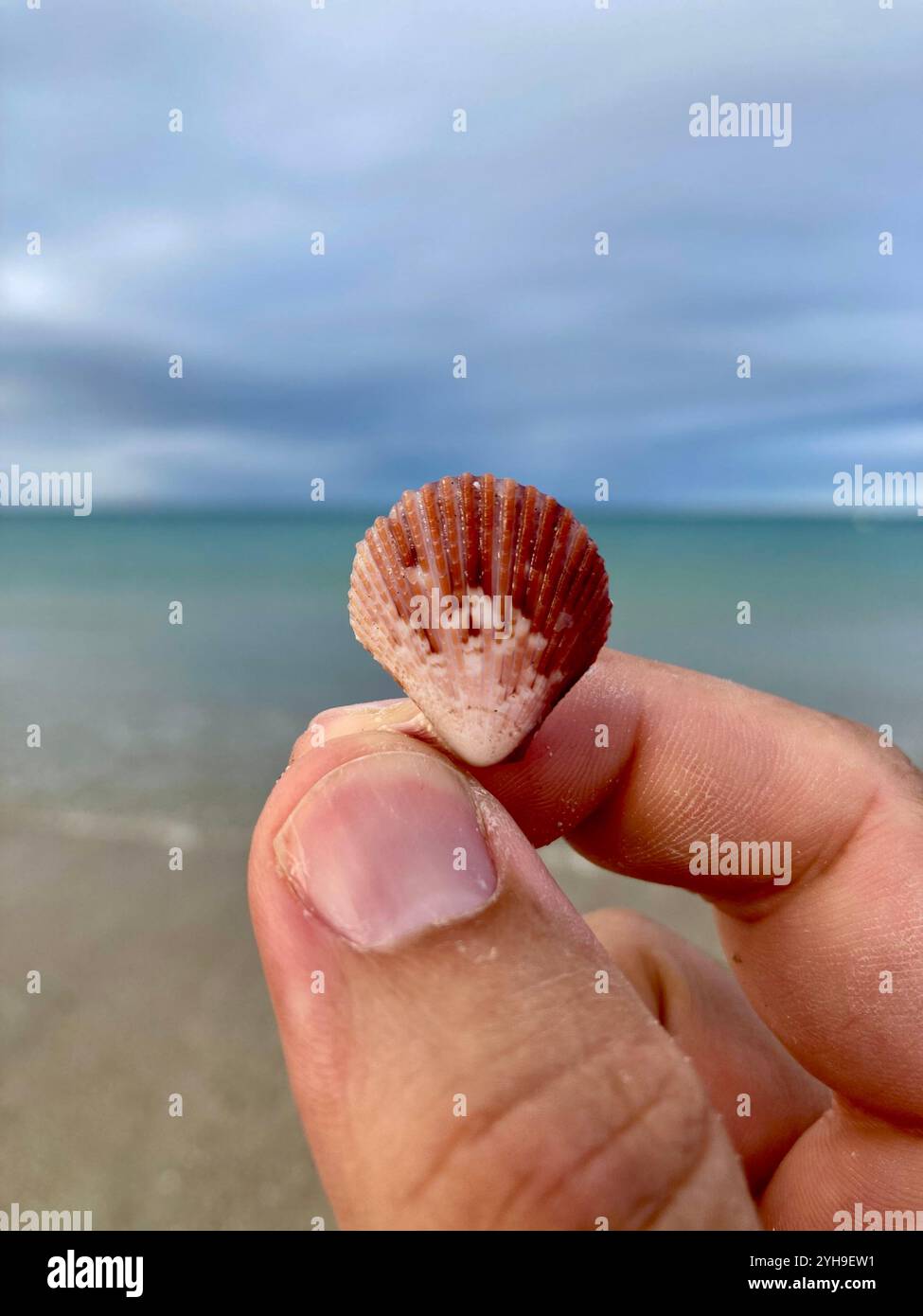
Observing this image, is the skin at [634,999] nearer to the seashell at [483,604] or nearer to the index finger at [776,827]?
the index finger at [776,827]

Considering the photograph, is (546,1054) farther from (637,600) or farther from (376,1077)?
(637,600)

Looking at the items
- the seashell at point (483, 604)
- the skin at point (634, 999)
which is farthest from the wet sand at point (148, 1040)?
the seashell at point (483, 604)

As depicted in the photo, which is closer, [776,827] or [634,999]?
[634,999]

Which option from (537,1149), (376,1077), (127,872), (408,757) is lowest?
(127,872)

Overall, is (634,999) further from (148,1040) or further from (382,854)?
(148,1040)

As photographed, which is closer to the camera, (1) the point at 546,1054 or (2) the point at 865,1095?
(1) the point at 546,1054

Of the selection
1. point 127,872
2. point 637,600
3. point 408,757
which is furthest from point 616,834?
point 637,600

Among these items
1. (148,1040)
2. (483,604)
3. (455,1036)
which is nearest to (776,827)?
(483,604)
